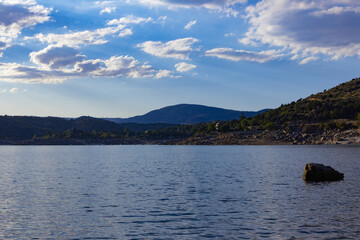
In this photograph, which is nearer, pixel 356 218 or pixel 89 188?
pixel 356 218

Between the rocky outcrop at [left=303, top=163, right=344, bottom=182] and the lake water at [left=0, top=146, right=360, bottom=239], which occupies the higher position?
the rocky outcrop at [left=303, top=163, right=344, bottom=182]

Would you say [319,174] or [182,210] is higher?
[319,174]

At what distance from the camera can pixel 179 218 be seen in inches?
1312

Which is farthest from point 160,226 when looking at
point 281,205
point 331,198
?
point 331,198

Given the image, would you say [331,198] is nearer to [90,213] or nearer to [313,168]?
[313,168]

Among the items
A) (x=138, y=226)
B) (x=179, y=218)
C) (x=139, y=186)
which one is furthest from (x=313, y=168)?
(x=138, y=226)

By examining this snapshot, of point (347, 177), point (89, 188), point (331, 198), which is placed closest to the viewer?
point (331, 198)

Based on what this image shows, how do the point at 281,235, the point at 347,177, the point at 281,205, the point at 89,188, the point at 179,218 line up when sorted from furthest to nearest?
the point at 347,177 → the point at 89,188 → the point at 281,205 → the point at 179,218 → the point at 281,235

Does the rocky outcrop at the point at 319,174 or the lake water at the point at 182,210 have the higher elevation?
the rocky outcrop at the point at 319,174

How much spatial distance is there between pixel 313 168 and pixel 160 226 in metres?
34.1

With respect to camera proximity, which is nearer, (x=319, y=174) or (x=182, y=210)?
(x=182, y=210)

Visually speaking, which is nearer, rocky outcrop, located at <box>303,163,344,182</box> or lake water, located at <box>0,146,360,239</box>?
lake water, located at <box>0,146,360,239</box>

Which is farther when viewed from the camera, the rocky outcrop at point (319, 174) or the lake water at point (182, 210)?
the rocky outcrop at point (319, 174)

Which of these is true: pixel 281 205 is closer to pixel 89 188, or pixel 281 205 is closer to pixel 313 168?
pixel 313 168
